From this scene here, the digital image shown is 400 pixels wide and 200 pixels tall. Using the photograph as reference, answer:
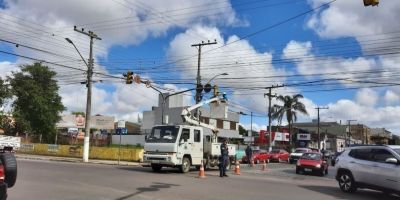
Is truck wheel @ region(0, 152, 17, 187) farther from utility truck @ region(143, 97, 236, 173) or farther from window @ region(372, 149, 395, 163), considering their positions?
utility truck @ region(143, 97, 236, 173)

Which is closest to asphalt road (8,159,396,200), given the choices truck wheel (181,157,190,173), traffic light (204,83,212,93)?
truck wheel (181,157,190,173)

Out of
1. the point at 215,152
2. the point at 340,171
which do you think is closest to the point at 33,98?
the point at 215,152

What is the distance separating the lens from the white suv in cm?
1518

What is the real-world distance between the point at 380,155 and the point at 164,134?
11594 millimetres

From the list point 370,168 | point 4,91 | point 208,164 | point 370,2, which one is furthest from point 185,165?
point 4,91

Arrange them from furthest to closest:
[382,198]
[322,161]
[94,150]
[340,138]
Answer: [340,138]
[94,150]
[322,161]
[382,198]

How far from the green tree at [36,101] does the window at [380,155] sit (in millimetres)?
54795

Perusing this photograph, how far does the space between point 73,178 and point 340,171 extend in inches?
395

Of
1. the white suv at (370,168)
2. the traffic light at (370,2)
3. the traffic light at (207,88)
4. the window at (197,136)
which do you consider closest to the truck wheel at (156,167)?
the window at (197,136)

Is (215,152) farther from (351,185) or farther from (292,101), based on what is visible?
(292,101)

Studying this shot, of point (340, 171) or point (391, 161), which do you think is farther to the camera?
point (340, 171)

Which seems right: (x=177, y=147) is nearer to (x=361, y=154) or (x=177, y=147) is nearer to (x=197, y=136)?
(x=197, y=136)

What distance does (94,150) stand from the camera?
44719mm

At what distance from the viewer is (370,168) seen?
1605 cm
